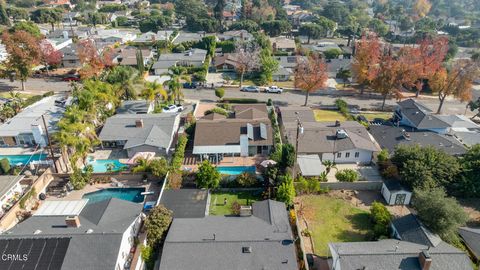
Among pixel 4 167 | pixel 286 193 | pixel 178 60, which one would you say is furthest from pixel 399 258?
pixel 178 60

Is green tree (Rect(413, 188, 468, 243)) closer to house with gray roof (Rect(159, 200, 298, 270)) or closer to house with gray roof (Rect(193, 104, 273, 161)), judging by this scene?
house with gray roof (Rect(159, 200, 298, 270))

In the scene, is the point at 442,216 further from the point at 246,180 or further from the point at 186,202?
the point at 186,202

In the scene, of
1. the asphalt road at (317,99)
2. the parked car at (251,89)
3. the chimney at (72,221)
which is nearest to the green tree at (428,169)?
the asphalt road at (317,99)

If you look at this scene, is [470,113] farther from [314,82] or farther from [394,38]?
[394,38]

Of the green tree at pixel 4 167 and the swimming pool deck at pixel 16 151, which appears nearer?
the green tree at pixel 4 167

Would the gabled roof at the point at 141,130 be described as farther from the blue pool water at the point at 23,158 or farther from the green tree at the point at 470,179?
the green tree at the point at 470,179

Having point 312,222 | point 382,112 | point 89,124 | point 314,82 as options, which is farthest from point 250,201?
point 382,112
